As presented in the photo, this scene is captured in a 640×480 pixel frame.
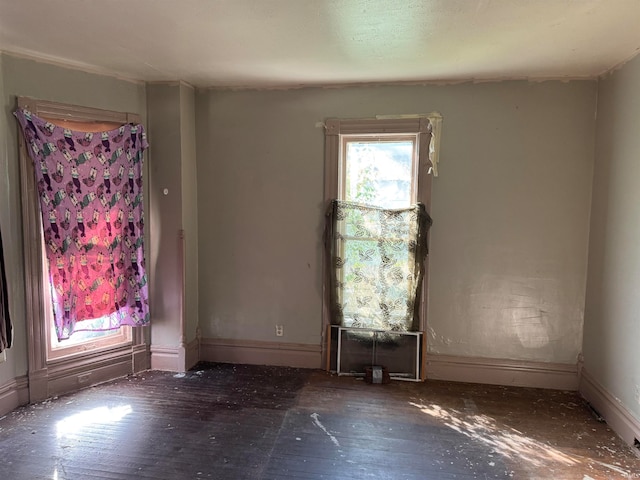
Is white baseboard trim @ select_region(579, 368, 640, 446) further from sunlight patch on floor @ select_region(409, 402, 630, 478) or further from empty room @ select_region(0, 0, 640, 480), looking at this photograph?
sunlight patch on floor @ select_region(409, 402, 630, 478)

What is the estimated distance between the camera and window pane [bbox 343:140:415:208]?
10.8 ft

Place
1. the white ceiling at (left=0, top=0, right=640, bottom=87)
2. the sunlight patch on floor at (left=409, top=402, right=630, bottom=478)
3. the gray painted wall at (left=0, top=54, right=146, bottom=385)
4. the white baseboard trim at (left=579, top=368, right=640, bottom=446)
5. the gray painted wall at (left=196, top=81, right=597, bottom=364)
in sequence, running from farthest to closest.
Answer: the gray painted wall at (left=196, top=81, right=597, bottom=364), the gray painted wall at (left=0, top=54, right=146, bottom=385), the white baseboard trim at (left=579, top=368, right=640, bottom=446), the sunlight patch on floor at (left=409, top=402, right=630, bottom=478), the white ceiling at (left=0, top=0, right=640, bottom=87)

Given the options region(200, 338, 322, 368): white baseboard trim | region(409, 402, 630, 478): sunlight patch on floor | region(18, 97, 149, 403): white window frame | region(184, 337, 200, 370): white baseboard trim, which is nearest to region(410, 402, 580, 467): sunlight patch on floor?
region(409, 402, 630, 478): sunlight patch on floor

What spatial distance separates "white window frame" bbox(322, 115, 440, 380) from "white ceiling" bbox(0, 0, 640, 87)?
12.8 inches

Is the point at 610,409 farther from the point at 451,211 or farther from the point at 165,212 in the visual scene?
the point at 165,212

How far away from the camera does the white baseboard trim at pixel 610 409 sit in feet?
8.04

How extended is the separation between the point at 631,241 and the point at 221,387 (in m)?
2.95

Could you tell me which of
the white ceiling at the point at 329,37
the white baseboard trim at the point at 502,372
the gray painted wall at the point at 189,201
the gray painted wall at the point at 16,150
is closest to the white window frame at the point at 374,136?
the white baseboard trim at the point at 502,372

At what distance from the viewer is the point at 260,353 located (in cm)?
361

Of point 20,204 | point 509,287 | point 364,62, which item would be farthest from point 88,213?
point 509,287

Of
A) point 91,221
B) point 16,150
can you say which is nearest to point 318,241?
point 91,221

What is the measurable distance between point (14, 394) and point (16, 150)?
1.62 metres

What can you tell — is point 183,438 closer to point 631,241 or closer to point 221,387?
point 221,387

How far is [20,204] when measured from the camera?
2732 millimetres
